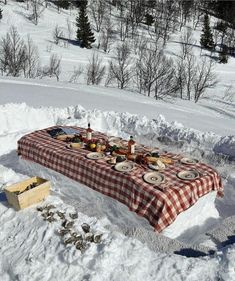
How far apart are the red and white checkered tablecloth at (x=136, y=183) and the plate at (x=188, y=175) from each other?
0.08 m

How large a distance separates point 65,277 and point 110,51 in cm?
3789

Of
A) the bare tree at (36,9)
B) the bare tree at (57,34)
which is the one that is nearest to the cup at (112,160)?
the bare tree at (57,34)

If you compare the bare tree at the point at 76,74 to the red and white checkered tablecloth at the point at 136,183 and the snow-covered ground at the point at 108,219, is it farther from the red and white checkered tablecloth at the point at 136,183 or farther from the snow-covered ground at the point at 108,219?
the red and white checkered tablecloth at the point at 136,183

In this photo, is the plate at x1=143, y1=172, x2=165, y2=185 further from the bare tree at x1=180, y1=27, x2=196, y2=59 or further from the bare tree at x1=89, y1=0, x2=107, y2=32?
the bare tree at x1=89, y1=0, x2=107, y2=32

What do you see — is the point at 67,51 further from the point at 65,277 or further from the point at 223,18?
the point at 65,277

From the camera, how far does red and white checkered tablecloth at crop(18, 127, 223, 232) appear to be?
6.33m

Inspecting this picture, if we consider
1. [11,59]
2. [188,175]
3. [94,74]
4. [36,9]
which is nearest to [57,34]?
[36,9]

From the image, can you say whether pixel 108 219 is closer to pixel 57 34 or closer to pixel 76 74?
pixel 76 74

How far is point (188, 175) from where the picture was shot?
700 centimetres

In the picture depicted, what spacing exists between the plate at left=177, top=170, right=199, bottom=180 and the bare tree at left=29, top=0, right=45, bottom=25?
41.0m

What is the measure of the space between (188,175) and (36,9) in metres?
43.4

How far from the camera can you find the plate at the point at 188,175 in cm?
689

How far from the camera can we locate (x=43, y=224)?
648 centimetres

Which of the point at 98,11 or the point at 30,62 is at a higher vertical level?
the point at 98,11
